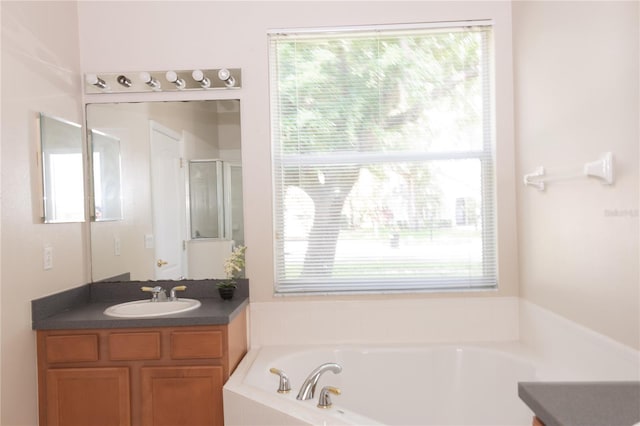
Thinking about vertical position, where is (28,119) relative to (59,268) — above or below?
above

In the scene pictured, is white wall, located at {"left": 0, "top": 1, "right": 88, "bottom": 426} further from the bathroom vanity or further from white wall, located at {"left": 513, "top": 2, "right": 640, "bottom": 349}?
white wall, located at {"left": 513, "top": 2, "right": 640, "bottom": 349}

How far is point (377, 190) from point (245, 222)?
804mm

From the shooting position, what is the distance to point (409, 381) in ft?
9.18

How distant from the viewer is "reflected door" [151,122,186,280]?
3.05 metres

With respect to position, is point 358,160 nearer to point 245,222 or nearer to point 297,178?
point 297,178

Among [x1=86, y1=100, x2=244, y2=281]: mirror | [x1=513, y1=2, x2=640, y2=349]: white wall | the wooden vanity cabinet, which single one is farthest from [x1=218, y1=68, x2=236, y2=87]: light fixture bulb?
[x1=513, y1=2, x2=640, y2=349]: white wall

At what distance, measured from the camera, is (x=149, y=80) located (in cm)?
292

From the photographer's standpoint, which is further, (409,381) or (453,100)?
(453,100)

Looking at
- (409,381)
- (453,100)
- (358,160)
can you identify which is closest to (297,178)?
(358,160)

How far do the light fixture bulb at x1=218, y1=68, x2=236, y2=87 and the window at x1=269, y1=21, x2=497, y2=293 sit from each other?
0.26 meters

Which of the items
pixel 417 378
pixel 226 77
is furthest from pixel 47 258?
pixel 417 378

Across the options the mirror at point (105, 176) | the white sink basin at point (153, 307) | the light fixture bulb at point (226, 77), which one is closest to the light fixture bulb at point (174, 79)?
the light fixture bulb at point (226, 77)

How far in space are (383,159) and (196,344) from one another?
148 cm

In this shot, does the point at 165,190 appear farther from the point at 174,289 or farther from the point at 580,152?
the point at 580,152
